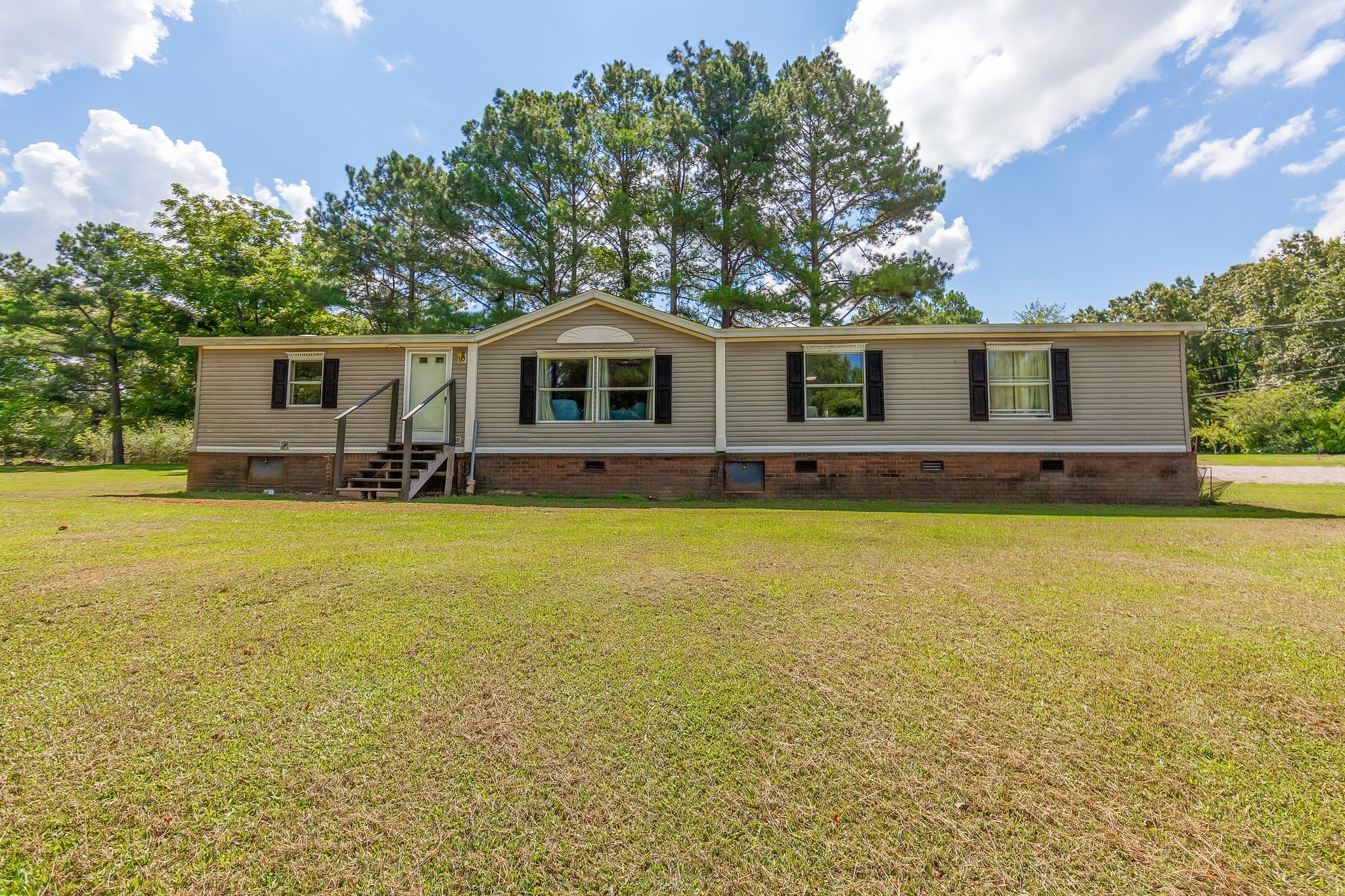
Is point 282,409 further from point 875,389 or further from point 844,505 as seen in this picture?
point 875,389

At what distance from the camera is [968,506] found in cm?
877

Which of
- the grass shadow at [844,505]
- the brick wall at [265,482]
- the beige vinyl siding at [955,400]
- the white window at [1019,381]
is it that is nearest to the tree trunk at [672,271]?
the beige vinyl siding at [955,400]

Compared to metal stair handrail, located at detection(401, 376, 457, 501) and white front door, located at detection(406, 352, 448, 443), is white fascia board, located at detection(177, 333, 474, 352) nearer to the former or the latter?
white front door, located at detection(406, 352, 448, 443)

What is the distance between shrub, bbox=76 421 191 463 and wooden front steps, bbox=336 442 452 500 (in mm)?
17175

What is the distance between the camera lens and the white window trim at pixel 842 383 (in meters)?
10.1

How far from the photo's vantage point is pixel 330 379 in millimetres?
10953

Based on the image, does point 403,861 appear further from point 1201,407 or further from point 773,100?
point 1201,407

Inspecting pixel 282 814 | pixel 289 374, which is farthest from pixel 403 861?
pixel 289 374

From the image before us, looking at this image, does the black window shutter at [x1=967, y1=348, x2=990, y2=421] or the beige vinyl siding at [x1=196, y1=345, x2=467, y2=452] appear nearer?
the black window shutter at [x1=967, y1=348, x2=990, y2=421]

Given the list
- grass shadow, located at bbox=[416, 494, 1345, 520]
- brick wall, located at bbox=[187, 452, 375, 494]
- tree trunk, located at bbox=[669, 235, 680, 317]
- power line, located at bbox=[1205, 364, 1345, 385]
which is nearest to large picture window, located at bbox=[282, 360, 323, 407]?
brick wall, located at bbox=[187, 452, 375, 494]

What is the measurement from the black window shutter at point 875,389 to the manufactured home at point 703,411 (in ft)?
0.09

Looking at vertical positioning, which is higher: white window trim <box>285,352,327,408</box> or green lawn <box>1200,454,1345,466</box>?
white window trim <box>285,352,327,408</box>

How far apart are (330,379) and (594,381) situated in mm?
5580

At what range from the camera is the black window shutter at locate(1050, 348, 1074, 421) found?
9.79 m
